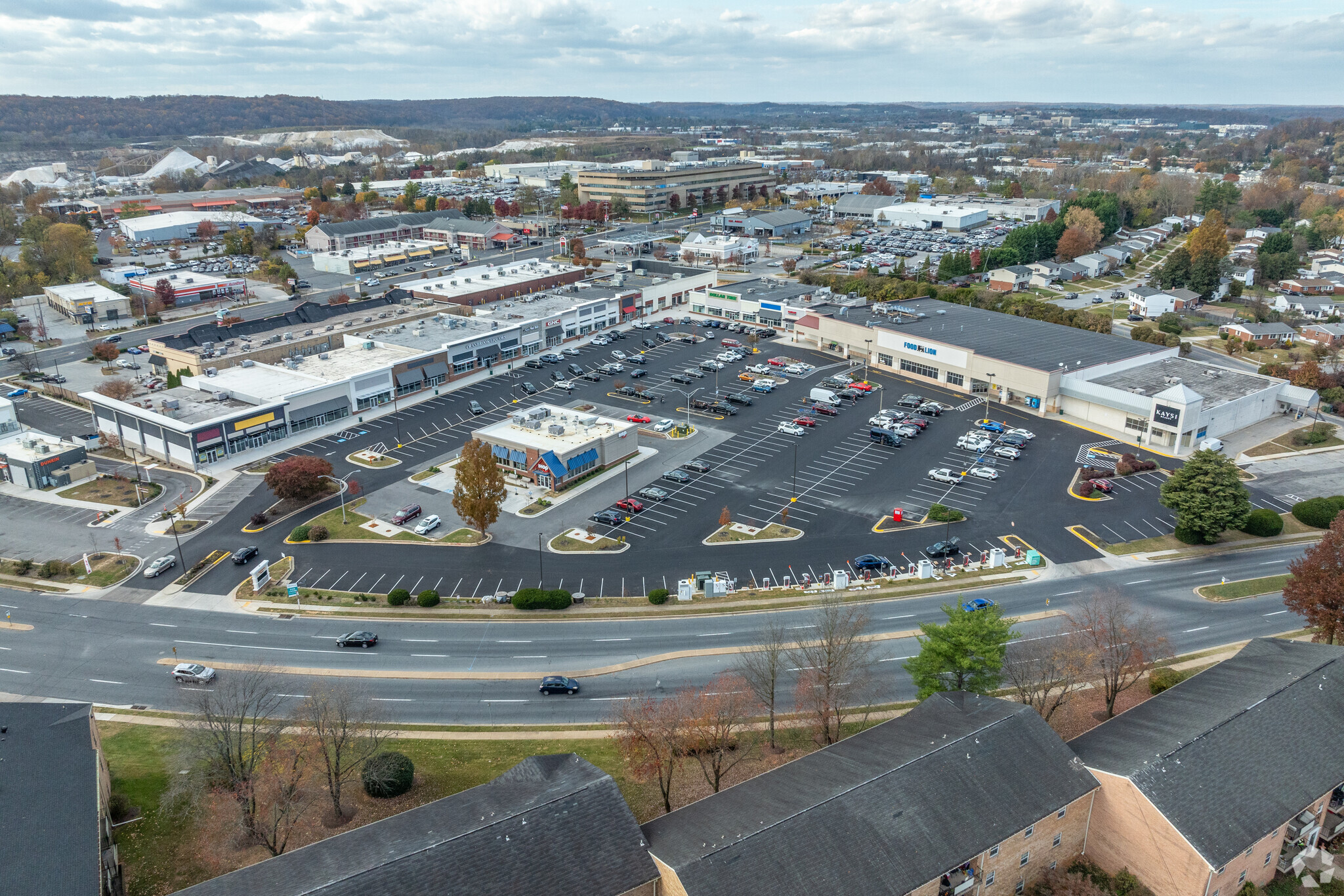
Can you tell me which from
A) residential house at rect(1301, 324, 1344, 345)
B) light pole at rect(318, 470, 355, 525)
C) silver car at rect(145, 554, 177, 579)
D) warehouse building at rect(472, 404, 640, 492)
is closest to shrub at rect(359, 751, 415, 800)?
silver car at rect(145, 554, 177, 579)

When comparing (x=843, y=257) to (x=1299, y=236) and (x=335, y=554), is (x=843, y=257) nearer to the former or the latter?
(x=1299, y=236)

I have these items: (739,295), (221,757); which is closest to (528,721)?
(221,757)

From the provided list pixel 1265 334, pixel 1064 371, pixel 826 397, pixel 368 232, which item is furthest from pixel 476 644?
pixel 368 232

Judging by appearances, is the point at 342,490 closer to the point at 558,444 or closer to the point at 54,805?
the point at 558,444

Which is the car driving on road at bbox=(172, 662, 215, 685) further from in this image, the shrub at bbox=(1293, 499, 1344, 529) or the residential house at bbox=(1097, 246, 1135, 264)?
the residential house at bbox=(1097, 246, 1135, 264)

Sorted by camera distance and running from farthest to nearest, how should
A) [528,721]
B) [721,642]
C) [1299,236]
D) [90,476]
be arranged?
[1299,236], [90,476], [721,642], [528,721]

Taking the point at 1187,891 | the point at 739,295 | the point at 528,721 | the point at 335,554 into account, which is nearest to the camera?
the point at 1187,891
